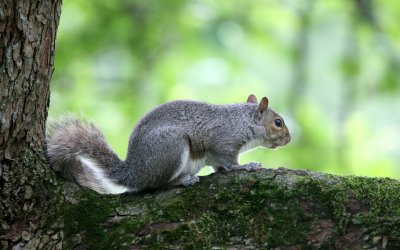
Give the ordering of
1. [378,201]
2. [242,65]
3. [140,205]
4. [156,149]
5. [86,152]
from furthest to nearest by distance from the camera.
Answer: [242,65]
[156,149]
[86,152]
[140,205]
[378,201]

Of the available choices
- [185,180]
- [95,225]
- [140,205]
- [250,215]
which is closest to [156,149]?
[185,180]

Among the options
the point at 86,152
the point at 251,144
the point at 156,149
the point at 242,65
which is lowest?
the point at 86,152

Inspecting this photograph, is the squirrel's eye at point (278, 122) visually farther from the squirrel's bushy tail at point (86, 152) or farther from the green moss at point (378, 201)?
the green moss at point (378, 201)

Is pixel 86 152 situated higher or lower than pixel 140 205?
higher

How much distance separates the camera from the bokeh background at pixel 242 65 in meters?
6.60

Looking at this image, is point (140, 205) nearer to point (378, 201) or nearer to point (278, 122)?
point (378, 201)

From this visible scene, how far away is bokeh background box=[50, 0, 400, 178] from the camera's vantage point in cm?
660

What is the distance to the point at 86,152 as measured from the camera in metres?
3.84

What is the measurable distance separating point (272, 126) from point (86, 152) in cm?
147

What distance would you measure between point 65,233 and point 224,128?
1.54 m

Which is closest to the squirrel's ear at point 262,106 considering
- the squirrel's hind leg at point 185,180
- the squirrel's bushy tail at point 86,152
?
the squirrel's hind leg at point 185,180

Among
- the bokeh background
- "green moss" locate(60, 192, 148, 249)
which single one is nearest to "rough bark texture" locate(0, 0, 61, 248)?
"green moss" locate(60, 192, 148, 249)

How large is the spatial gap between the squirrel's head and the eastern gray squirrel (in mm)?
248

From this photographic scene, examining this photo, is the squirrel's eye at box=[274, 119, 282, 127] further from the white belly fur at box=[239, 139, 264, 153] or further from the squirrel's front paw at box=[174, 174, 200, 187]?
the squirrel's front paw at box=[174, 174, 200, 187]
